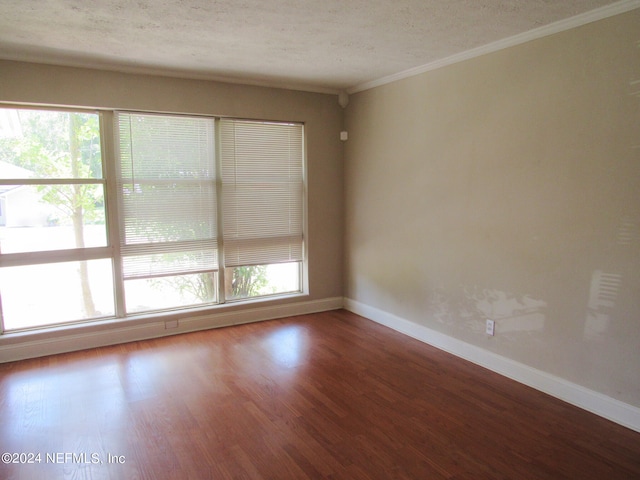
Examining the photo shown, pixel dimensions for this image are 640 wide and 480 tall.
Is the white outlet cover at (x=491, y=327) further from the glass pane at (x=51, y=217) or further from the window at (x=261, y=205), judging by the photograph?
the glass pane at (x=51, y=217)

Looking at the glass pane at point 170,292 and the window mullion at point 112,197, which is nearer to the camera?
the window mullion at point 112,197

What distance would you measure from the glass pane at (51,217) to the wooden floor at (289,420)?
A: 1029 mm

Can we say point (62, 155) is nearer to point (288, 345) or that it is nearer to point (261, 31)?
point (261, 31)

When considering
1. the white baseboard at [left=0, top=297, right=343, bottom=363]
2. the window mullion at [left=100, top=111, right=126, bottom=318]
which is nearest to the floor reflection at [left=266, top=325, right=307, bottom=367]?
the white baseboard at [left=0, top=297, right=343, bottom=363]

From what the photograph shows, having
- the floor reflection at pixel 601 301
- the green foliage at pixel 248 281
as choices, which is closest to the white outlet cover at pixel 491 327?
the floor reflection at pixel 601 301

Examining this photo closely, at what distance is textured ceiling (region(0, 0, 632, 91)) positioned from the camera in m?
2.50

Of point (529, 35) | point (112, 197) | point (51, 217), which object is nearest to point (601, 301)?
point (529, 35)

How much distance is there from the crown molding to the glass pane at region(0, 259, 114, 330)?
11.3 feet

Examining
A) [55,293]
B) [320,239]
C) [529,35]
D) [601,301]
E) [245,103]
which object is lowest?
[55,293]

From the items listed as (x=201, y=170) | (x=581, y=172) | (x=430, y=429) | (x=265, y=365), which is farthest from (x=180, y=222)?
(x=581, y=172)

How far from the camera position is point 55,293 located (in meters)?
3.85

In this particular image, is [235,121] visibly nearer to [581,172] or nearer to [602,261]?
[581,172]

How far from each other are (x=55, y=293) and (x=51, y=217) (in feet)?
2.33

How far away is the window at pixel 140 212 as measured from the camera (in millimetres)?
3654
